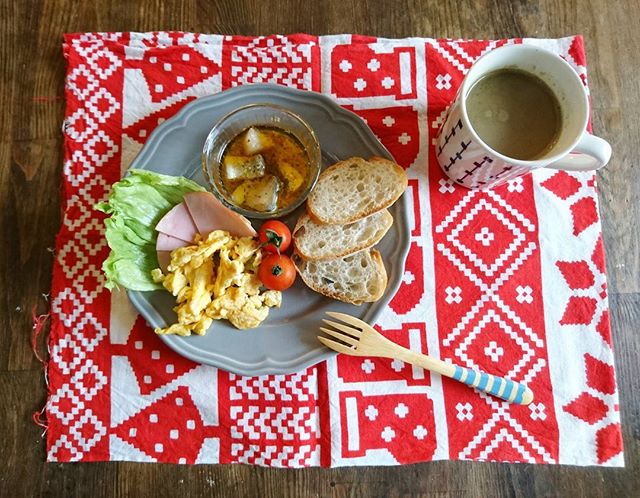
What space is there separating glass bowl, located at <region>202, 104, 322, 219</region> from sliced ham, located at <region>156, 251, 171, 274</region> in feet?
0.59

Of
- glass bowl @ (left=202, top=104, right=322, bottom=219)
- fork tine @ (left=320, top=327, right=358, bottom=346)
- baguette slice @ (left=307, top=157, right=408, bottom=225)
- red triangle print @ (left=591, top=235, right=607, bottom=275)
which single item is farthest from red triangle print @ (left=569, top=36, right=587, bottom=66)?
fork tine @ (left=320, top=327, right=358, bottom=346)

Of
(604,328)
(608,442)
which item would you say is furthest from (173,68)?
(608,442)

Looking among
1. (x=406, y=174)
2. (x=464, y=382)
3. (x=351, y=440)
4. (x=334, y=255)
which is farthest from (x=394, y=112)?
(x=351, y=440)

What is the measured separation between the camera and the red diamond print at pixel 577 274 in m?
1.42

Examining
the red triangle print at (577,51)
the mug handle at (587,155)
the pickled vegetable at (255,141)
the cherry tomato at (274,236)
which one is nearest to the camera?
the mug handle at (587,155)

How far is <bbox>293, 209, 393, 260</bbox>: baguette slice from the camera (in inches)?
51.3

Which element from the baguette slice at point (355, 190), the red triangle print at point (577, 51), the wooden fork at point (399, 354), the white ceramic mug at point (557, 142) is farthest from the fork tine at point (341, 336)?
the red triangle print at point (577, 51)

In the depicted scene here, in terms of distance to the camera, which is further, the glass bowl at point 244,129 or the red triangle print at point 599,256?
the red triangle print at point 599,256

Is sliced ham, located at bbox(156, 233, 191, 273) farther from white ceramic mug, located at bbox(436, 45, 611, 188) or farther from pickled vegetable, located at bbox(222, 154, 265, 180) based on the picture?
white ceramic mug, located at bbox(436, 45, 611, 188)

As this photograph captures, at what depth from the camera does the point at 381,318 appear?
1.38 m

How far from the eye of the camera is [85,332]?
4.51 ft

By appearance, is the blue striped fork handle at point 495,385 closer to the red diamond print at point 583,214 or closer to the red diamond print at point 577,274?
the red diamond print at point 577,274

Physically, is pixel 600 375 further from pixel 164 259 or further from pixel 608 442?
pixel 164 259

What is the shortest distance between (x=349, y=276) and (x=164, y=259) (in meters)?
0.44
